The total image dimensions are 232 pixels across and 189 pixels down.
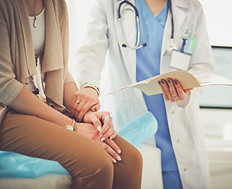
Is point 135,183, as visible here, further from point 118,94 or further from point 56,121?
point 118,94

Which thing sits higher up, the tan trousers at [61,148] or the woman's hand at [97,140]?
the tan trousers at [61,148]

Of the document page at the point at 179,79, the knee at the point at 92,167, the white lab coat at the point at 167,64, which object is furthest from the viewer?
the white lab coat at the point at 167,64

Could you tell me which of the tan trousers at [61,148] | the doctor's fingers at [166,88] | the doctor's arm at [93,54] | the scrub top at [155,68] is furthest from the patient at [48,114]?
the scrub top at [155,68]

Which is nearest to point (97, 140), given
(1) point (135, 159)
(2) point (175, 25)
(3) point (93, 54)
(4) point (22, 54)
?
(1) point (135, 159)

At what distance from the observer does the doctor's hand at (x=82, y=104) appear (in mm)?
1007

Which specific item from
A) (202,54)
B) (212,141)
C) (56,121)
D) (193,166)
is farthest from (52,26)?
(212,141)

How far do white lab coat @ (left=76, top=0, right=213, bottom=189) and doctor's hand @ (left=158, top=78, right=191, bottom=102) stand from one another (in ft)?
0.51

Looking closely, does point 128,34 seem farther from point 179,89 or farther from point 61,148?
point 61,148

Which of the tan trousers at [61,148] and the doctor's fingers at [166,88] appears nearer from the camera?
the tan trousers at [61,148]

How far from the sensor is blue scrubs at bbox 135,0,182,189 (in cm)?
140

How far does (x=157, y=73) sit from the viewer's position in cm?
141

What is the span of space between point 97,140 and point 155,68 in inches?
25.7

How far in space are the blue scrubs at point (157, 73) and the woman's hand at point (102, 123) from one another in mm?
499

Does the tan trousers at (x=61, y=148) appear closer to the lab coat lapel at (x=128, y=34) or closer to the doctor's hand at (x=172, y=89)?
the doctor's hand at (x=172, y=89)
